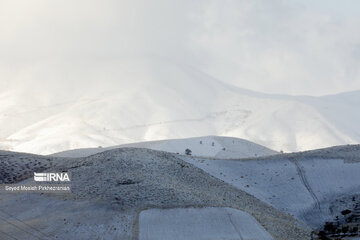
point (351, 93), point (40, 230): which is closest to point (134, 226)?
point (40, 230)

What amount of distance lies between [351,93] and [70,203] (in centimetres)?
16312

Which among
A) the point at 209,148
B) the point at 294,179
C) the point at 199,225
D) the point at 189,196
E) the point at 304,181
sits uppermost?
the point at 209,148

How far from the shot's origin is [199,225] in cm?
2597

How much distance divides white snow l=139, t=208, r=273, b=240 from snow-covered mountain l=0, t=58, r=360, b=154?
76.1 m

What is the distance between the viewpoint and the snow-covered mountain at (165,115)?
116 meters

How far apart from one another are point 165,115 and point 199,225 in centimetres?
10617

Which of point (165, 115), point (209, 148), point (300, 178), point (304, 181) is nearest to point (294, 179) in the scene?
point (300, 178)

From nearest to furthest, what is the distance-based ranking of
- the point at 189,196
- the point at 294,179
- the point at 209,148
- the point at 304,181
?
the point at 189,196
the point at 304,181
the point at 294,179
the point at 209,148

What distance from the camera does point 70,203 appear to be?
28.5 metres

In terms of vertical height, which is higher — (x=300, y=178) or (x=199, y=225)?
(x=300, y=178)

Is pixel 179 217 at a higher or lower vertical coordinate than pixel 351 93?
lower

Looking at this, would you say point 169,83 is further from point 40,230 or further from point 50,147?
point 40,230

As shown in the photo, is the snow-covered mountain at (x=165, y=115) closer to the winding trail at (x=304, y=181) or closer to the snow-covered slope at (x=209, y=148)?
the snow-covered slope at (x=209, y=148)

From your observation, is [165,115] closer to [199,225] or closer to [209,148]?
[209,148]
